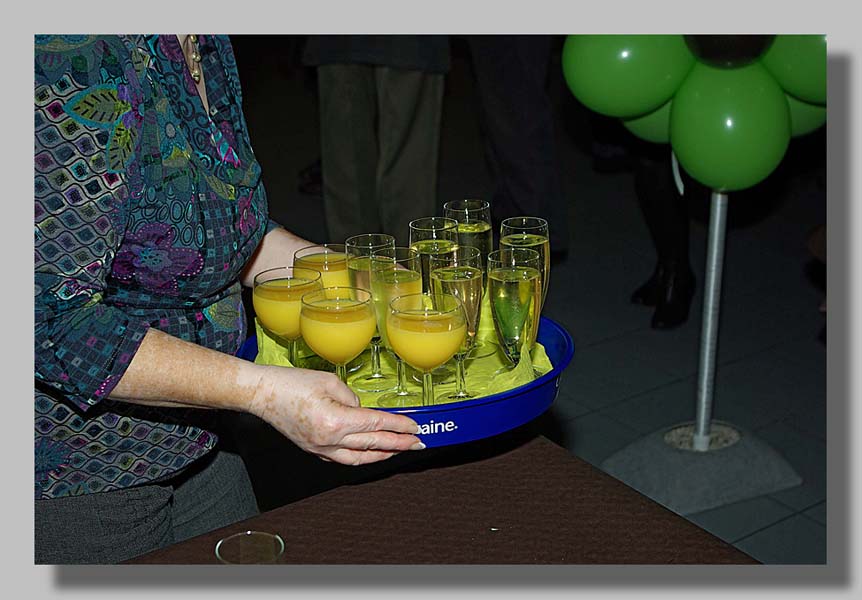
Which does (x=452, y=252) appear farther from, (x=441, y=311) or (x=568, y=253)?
(x=568, y=253)

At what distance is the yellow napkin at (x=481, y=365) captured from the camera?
1646 mm

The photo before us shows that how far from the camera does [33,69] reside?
1.31m

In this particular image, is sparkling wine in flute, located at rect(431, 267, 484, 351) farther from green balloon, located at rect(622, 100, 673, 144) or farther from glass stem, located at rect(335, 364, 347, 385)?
green balloon, located at rect(622, 100, 673, 144)

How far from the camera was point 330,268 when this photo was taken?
1822mm

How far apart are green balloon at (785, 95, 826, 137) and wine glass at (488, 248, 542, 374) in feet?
4.42

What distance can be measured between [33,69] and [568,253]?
12.0 feet

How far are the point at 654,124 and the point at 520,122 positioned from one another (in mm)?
1351

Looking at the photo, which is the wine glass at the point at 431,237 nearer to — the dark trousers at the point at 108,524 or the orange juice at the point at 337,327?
the orange juice at the point at 337,327

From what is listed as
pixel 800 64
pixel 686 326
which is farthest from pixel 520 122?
pixel 800 64

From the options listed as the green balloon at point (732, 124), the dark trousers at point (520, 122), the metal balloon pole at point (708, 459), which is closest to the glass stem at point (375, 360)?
the green balloon at point (732, 124)

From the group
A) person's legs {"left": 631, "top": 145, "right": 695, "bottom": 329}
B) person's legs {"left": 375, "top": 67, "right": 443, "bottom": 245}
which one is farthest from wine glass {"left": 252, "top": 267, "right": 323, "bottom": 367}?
person's legs {"left": 375, "top": 67, "right": 443, "bottom": 245}

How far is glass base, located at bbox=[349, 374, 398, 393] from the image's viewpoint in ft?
5.71

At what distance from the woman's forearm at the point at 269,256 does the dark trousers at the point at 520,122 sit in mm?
2479

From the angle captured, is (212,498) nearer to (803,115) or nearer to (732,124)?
(732,124)
